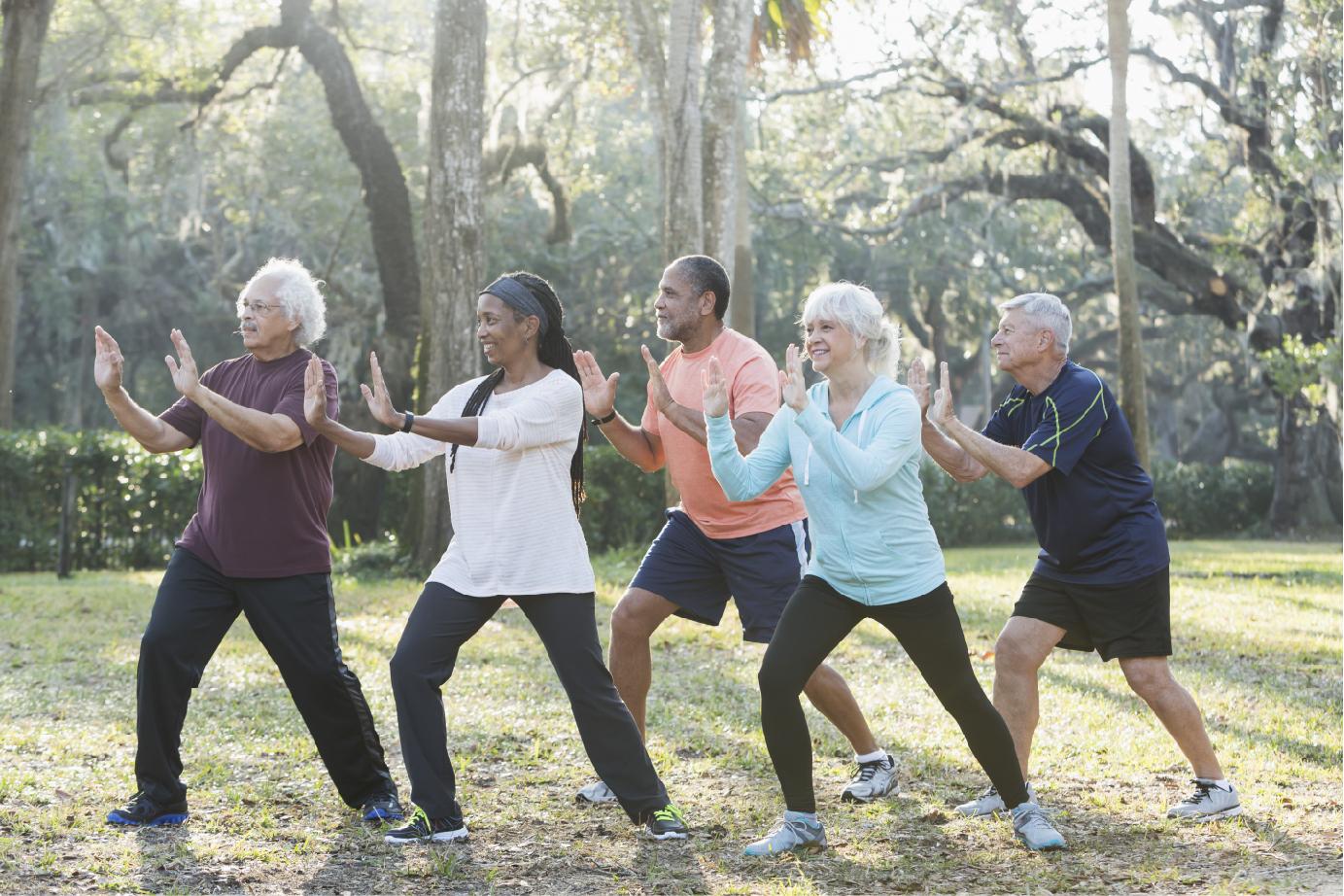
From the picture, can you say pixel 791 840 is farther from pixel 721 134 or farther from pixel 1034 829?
pixel 721 134

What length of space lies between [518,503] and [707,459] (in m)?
0.93

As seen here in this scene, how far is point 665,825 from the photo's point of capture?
17.8 ft

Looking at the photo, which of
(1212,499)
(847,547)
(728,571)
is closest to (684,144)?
(728,571)

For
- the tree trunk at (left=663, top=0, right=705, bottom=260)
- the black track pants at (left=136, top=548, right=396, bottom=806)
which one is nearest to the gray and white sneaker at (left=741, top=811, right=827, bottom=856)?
the black track pants at (left=136, top=548, right=396, bottom=806)

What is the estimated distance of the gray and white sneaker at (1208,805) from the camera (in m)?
5.77

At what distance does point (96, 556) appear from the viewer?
18297 mm

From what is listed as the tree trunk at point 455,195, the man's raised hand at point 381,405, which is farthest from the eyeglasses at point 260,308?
the tree trunk at point 455,195

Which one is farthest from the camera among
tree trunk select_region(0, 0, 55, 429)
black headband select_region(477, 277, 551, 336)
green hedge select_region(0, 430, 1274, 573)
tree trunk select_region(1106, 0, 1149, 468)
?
green hedge select_region(0, 430, 1274, 573)

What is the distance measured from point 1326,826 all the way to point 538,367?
329cm

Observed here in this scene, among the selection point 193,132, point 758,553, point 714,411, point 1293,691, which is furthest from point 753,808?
point 193,132

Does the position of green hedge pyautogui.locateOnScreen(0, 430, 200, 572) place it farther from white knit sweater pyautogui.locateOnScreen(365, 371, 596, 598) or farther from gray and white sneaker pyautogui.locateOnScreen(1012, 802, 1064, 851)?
gray and white sneaker pyautogui.locateOnScreen(1012, 802, 1064, 851)

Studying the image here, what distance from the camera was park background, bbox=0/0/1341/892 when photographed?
229 inches

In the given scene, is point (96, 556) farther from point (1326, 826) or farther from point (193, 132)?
point (1326, 826)

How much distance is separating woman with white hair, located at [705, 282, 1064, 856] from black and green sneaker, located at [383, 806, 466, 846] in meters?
1.04
